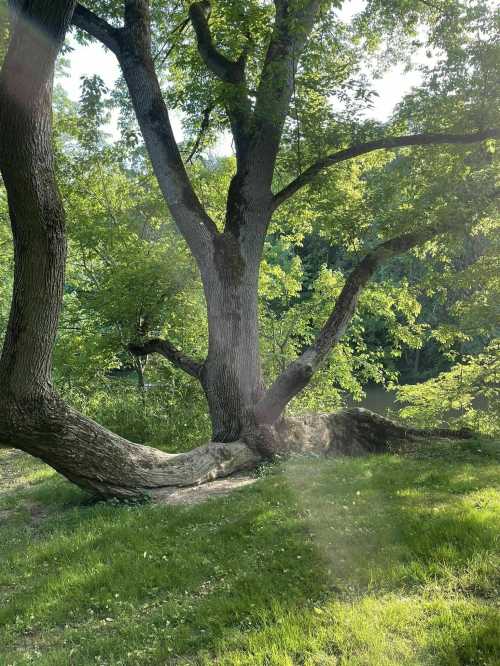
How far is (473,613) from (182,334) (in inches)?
383

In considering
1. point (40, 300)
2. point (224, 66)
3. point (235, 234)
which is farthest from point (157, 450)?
point (224, 66)

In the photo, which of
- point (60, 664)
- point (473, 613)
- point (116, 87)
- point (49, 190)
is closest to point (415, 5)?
point (116, 87)

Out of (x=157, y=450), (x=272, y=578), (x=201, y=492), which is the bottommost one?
(x=272, y=578)

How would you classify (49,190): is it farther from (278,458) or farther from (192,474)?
(278,458)

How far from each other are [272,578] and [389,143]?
6760mm

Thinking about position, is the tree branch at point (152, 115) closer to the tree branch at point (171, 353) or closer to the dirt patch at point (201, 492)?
the tree branch at point (171, 353)

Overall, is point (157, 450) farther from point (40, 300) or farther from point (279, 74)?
point (279, 74)

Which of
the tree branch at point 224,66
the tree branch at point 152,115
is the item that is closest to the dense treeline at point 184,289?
the tree branch at point 152,115

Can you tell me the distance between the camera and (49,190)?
14.8 feet

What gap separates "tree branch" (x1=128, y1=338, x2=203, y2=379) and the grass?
127 inches

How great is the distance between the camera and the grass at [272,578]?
2844 mm

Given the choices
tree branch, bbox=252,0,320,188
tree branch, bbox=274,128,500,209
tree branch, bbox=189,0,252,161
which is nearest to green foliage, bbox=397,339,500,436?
tree branch, bbox=274,128,500,209

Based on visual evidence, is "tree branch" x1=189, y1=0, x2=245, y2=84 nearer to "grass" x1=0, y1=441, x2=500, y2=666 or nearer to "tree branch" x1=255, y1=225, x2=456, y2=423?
"tree branch" x1=255, y1=225, x2=456, y2=423

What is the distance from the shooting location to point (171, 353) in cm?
988
